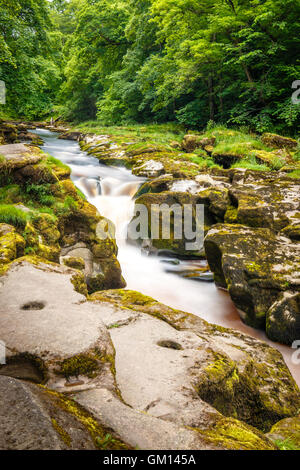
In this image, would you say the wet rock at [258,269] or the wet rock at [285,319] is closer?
the wet rock at [285,319]

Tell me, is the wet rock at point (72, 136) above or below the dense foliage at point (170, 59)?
below

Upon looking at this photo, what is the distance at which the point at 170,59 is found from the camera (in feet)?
56.5

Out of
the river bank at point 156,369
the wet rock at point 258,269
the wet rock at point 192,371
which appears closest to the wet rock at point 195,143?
the wet rock at point 258,269

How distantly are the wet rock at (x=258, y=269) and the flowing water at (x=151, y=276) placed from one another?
0.39 m

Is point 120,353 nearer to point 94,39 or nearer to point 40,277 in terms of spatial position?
point 40,277

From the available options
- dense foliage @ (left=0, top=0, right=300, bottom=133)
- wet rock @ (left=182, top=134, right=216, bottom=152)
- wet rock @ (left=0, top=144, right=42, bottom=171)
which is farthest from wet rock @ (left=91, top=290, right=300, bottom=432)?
wet rock @ (left=182, top=134, right=216, bottom=152)

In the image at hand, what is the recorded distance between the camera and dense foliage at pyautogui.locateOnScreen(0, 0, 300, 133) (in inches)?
398

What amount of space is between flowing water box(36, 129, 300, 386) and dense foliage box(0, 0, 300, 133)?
4.11 metres

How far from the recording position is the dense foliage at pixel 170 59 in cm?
1012

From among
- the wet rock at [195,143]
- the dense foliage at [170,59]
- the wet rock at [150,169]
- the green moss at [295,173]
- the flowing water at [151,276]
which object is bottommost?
the flowing water at [151,276]

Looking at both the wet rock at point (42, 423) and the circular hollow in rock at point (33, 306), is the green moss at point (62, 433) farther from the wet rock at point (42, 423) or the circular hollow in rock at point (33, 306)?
the circular hollow in rock at point (33, 306)

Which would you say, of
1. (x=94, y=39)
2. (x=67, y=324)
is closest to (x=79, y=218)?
(x=67, y=324)

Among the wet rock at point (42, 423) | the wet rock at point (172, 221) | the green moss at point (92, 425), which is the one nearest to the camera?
the wet rock at point (42, 423)
